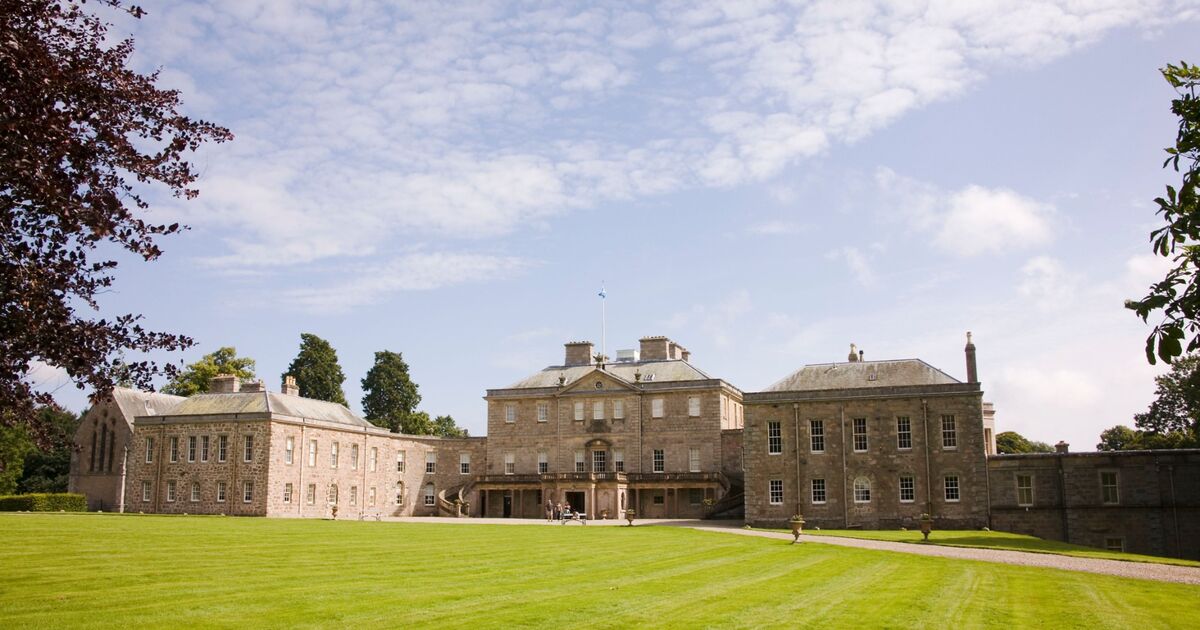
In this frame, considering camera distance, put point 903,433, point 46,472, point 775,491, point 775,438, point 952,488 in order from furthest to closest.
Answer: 1. point 46,472
2. point 775,438
3. point 775,491
4. point 903,433
5. point 952,488

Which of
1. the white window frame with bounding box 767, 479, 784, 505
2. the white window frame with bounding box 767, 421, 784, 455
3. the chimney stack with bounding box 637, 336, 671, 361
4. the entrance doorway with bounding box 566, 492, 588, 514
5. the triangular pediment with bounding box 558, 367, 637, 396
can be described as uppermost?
the chimney stack with bounding box 637, 336, 671, 361

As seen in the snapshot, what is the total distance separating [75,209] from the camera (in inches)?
387

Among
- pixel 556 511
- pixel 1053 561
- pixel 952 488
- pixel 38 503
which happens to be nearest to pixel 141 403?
pixel 38 503

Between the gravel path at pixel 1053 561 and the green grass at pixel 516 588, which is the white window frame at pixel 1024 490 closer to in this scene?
the gravel path at pixel 1053 561

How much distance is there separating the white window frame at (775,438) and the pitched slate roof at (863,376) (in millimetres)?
2029

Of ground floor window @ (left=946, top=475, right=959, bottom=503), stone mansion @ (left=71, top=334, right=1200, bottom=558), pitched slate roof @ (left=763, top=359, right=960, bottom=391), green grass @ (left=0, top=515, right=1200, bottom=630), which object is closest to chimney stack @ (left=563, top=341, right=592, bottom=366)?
stone mansion @ (left=71, top=334, right=1200, bottom=558)

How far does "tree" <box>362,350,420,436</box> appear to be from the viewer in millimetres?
80188

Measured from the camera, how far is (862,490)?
4344 centimetres

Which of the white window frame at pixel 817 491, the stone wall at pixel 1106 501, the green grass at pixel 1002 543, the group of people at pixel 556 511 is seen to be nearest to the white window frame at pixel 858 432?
the white window frame at pixel 817 491

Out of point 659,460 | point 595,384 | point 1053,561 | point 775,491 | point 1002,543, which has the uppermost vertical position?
point 595,384

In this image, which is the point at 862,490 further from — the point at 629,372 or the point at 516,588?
the point at 516,588

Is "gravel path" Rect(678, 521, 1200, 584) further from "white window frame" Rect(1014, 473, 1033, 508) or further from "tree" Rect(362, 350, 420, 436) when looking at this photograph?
"tree" Rect(362, 350, 420, 436)

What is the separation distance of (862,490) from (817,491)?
2020 millimetres

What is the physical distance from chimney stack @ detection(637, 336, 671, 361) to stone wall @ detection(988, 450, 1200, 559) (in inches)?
954
